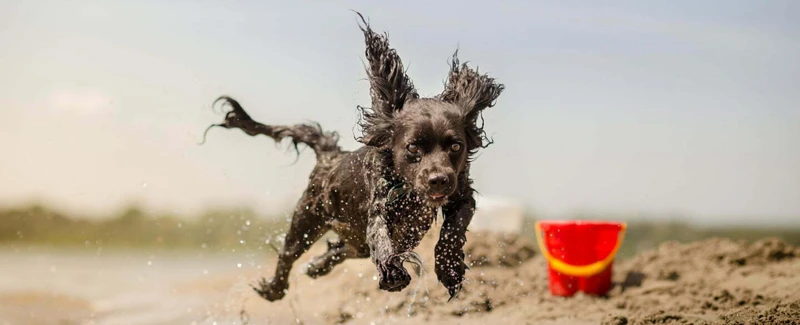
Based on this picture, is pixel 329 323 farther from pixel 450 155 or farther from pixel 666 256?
pixel 666 256

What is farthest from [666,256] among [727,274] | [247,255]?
[247,255]

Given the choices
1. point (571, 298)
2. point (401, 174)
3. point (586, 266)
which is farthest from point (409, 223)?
point (586, 266)

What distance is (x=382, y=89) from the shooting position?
5.84m

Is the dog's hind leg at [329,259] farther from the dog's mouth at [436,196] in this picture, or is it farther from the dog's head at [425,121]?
the dog's mouth at [436,196]

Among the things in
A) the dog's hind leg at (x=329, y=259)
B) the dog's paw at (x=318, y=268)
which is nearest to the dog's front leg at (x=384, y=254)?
the dog's hind leg at (x=329, y=259)

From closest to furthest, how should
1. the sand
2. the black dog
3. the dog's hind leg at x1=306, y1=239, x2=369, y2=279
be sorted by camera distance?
the black dog
the dog's hind leg at x1=306, y1=239, x2=369, y2=279
the sand

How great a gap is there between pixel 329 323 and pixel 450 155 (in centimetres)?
369

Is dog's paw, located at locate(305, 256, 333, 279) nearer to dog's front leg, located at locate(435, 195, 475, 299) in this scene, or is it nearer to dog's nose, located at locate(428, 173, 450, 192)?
dog's front leg, located at locate(435, 195, 475, 299)

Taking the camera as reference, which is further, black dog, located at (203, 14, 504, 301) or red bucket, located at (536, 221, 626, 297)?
red bucket, located at (536, 221, 626, 297)

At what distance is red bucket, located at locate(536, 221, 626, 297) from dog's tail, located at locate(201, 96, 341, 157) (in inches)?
125

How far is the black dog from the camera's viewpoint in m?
5.27

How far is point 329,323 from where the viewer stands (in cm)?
846

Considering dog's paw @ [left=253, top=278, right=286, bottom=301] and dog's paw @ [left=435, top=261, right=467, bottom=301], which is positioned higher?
dog's paw @ [left=253, top=278, right=286, bottom=301]

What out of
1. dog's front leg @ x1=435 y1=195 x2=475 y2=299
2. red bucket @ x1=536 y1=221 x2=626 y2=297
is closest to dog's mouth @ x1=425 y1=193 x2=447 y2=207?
dog's front leg @ x1=435 y1=195 x2=475 y2=299
